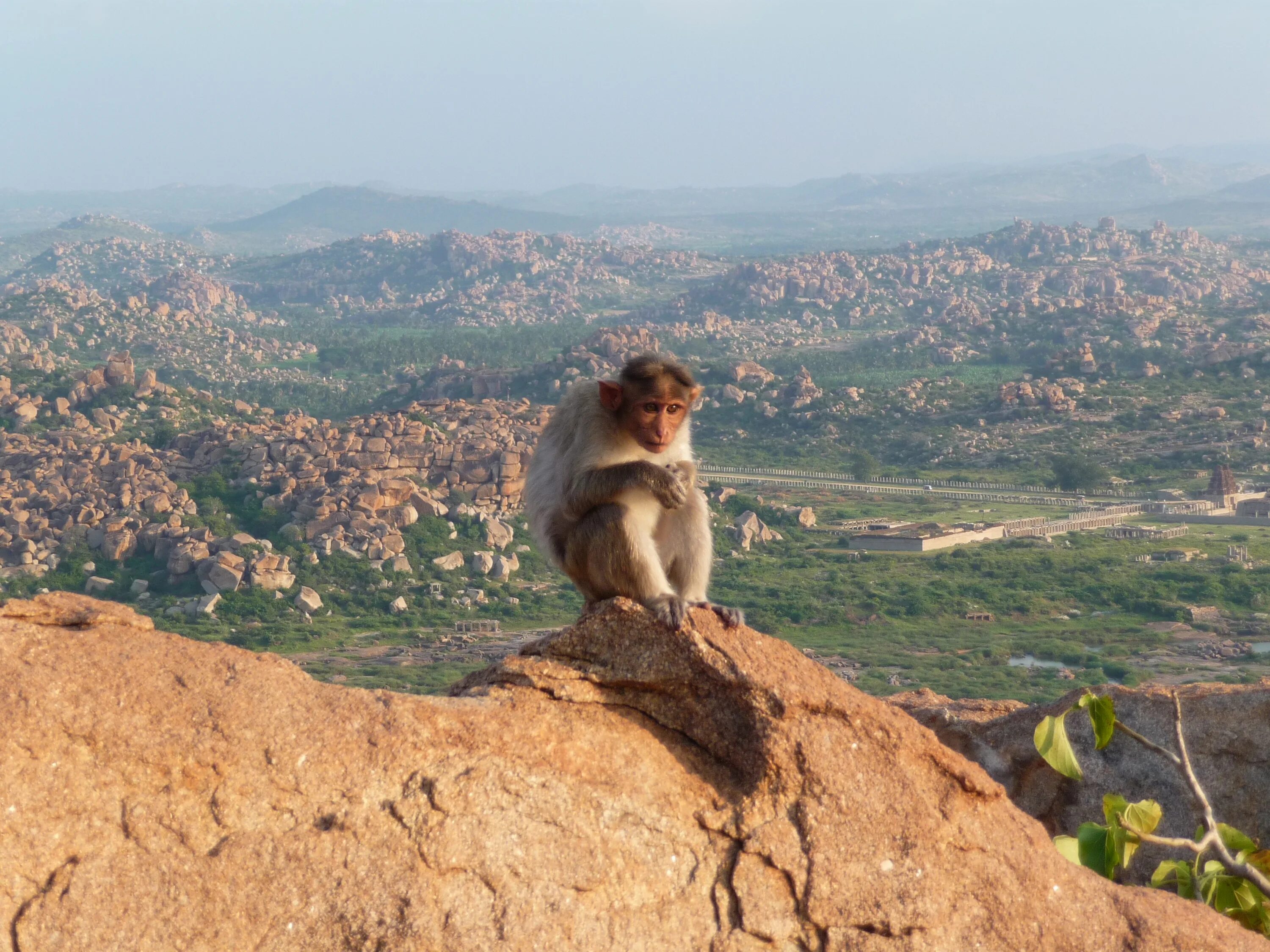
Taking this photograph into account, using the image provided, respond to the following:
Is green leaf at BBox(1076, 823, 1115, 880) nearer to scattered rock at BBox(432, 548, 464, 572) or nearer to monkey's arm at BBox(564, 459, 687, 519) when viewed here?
monkey's arm at BBox(564, 459, 687, 519)

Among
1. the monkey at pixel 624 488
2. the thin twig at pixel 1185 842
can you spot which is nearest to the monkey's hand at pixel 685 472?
the monkey at pixel 624 488

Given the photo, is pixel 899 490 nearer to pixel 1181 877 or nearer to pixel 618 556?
pixel 1181 877

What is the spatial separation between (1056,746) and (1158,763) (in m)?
2.68

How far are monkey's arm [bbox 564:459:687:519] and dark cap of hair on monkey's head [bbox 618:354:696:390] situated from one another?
483 millimetres

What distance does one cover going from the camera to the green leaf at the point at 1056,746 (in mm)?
5930

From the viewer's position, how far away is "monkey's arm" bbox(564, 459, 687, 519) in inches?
289

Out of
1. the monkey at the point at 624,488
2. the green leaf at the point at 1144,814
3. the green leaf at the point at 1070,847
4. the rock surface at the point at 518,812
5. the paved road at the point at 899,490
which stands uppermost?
the monkey at the point at 624,488

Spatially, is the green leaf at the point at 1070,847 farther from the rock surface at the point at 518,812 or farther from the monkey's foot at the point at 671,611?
the monkey's foot at the point at 671,611

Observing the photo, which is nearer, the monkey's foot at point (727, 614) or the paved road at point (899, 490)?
the monkey's foot at point (727, 614)

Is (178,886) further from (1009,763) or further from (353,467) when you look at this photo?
Result: (353,467)

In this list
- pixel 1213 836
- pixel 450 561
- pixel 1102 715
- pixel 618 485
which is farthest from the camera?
pixel 450 561

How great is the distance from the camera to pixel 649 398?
7539mm

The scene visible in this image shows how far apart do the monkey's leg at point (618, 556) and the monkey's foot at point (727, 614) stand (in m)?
0.17

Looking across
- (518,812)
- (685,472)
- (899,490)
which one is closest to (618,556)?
(685,472)
